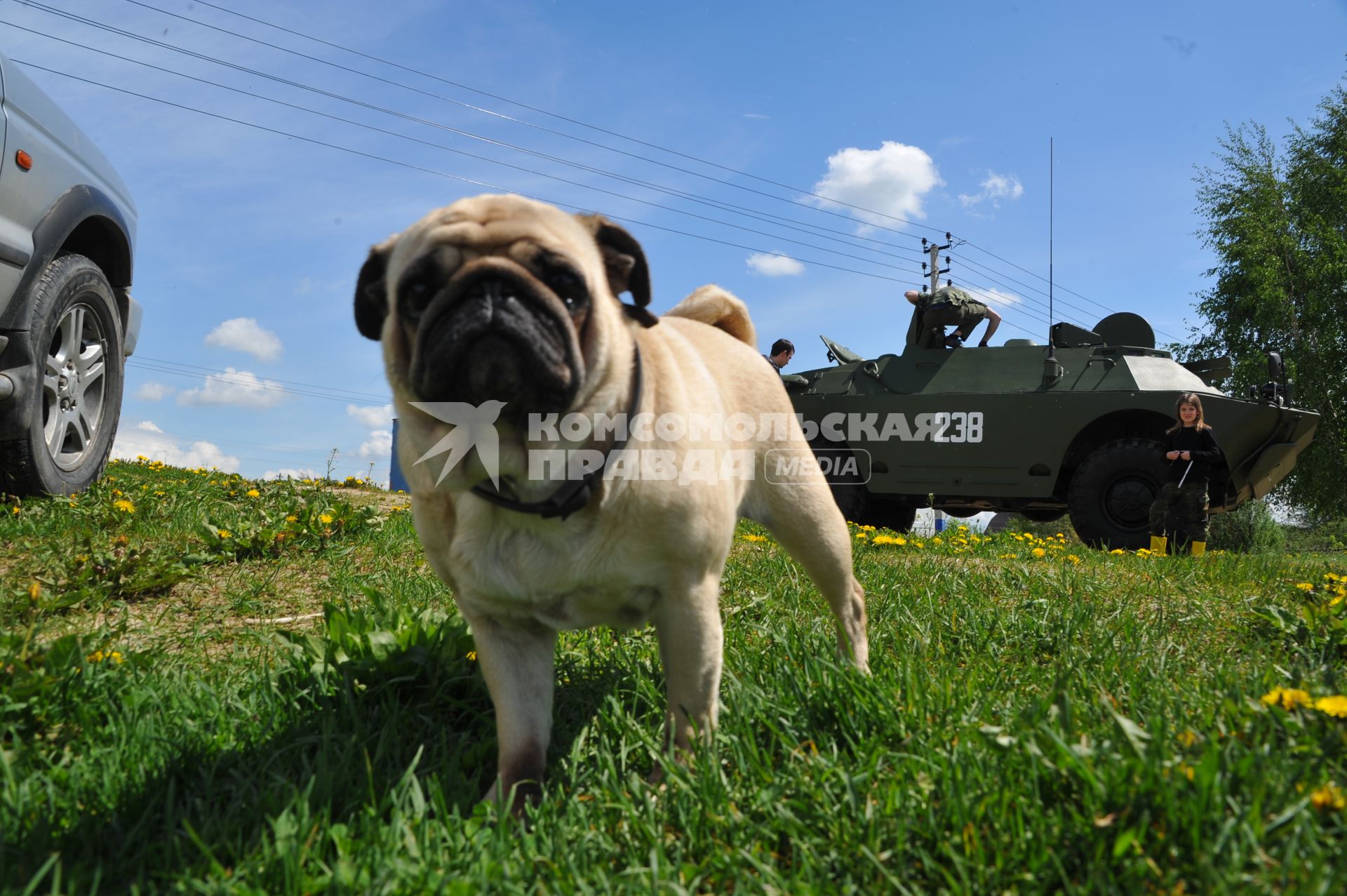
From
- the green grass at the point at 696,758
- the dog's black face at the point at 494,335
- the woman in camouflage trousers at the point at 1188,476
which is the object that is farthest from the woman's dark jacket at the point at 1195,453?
the dog's black face at the point at 494,335

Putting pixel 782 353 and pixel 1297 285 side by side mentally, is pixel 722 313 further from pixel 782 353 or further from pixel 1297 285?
pixel 1297 285

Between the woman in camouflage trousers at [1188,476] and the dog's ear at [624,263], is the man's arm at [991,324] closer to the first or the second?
the woman in camouflage trousers at [1188,476]

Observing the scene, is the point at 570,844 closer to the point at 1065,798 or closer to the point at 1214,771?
the point at 1065,798

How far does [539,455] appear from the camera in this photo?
1802 millimetres

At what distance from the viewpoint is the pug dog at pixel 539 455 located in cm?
169

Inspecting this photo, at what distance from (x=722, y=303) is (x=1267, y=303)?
24660mm

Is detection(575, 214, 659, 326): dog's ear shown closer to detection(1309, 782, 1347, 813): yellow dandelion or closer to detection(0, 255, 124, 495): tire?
detection(1309, 782, 1347, 813): yellow dandelion

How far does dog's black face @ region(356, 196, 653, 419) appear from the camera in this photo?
5.41 feet

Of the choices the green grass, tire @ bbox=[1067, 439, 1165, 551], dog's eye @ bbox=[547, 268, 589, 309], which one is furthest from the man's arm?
dog's eye @ bbox=[547, 268, 589, 309]

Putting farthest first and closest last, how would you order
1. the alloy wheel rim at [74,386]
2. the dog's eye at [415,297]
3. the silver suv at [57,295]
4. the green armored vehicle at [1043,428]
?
the green armored vehicle at [1043,428], the alloy wheel rim at [74,386], the silver suv at [57,295], the dog's eye at [415,297]

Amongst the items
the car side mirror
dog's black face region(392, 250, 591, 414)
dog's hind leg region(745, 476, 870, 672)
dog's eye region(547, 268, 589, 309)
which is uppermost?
the car side mirror

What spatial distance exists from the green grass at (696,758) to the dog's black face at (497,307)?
87cm

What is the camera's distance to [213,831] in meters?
1.60

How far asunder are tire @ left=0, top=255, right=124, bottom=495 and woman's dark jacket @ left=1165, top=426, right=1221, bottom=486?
9.15 meters
